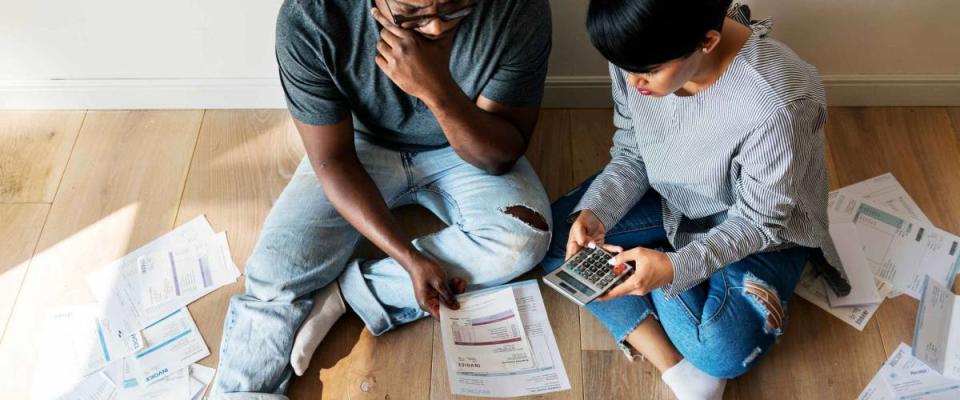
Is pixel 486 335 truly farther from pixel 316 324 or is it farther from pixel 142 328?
pixel 142 328

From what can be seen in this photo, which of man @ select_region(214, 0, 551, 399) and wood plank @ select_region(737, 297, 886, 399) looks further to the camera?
wood plank @ select_region(737, 297, 886, 399)

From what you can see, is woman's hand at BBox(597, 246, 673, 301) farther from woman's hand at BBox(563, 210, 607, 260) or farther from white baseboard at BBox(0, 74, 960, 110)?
white baseboard at BBox(0, 74, 960, 110)

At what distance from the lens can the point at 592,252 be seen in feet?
4.88

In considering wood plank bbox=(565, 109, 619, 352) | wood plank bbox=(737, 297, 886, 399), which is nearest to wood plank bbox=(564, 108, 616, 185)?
wood plank bbox=(565, 109, 619, 352)

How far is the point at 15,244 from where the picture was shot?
1799 mm

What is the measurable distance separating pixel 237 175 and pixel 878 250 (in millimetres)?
1445

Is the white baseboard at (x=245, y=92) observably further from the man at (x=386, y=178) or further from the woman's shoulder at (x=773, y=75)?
the woman's shoulder at (x=773, y=75)

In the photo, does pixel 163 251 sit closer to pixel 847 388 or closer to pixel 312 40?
pixel 312 40

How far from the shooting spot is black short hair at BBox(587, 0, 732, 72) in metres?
1.06

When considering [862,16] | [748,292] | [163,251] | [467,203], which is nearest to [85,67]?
[163,251]

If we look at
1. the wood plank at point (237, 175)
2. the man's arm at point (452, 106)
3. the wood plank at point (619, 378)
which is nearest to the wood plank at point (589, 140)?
the man's arm at point (452, 106)

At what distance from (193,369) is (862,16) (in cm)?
160

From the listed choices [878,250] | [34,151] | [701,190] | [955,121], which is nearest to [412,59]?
[701,190]

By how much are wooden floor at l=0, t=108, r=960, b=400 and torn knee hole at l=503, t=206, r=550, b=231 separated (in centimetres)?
16
